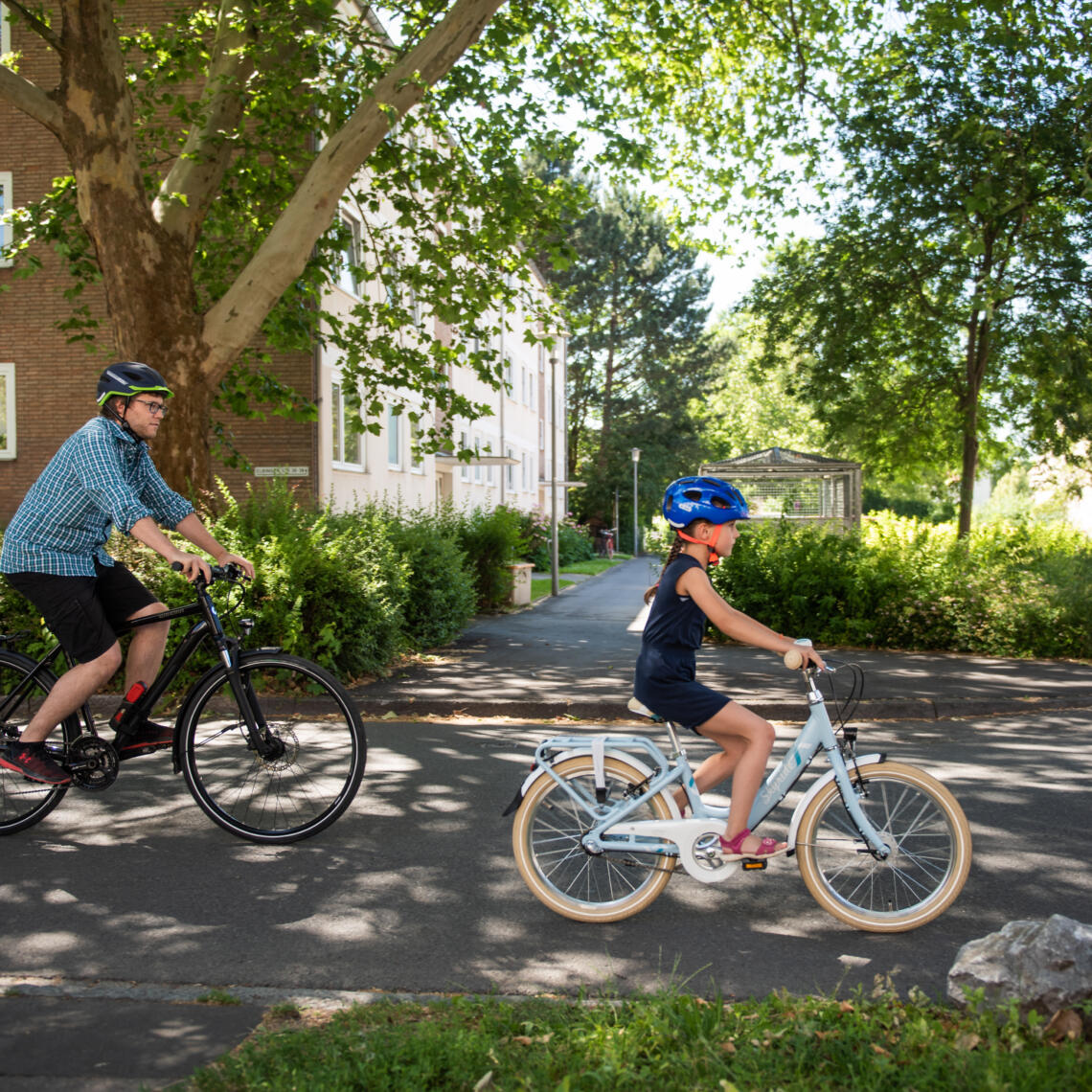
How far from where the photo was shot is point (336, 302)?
22031mm

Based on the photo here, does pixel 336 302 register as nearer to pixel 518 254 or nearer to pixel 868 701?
pixel 518 254

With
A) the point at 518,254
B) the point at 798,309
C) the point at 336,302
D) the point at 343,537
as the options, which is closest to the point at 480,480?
the point at 336,302

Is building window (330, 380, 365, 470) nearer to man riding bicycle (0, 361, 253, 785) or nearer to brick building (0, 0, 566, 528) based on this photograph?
brick building (0, 0, 566, 528)

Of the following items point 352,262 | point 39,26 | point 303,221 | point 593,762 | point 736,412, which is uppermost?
point 736,412

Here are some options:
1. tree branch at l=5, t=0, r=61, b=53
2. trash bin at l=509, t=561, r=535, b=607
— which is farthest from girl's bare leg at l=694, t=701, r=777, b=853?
trash bin at l=509, t=561, r=535, b=607

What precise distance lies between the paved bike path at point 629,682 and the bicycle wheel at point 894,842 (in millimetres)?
4940

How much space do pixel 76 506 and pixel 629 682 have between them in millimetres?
6404

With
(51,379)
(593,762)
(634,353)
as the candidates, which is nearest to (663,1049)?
(593,762)

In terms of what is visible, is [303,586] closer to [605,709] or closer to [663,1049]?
[605,709]

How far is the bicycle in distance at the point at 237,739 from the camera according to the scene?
16.6 ft

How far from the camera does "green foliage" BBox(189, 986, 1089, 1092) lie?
2803 millimetres

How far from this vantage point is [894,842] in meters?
4.15

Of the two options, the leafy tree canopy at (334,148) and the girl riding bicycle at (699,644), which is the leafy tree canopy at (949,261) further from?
the girl riding bicycle at (699,644)

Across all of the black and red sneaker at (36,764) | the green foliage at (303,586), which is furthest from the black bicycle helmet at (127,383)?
the green foliage at (303,586)
